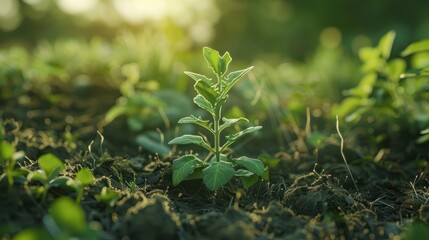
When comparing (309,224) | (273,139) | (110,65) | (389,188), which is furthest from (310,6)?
(309,224)

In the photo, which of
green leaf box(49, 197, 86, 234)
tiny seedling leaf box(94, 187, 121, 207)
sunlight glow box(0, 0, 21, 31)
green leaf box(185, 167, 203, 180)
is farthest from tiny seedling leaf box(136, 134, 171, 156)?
sunlight glow box(0, 0, 21, 31)

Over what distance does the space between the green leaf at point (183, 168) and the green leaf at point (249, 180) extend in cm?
18

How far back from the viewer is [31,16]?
14.4 meters

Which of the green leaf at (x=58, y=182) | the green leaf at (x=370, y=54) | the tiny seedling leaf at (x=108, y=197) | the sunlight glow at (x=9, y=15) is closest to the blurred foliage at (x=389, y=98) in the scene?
the green leaf at (x=370, y=54)

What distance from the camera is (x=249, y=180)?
1.80m

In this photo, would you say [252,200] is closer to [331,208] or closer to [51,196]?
[331,208]

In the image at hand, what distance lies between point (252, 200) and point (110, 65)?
7.95 feet

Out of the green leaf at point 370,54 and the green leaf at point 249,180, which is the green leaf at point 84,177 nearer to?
the green leaf at point 249,180

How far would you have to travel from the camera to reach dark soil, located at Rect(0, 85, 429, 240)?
4.53 feet

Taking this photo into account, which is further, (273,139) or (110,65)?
(110,65)

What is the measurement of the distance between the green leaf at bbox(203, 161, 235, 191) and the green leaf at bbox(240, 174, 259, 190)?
126 mm

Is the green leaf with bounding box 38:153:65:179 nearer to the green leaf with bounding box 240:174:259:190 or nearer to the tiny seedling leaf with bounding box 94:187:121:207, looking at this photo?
the tiny seedling leaf with bounding box 94:187:121:207

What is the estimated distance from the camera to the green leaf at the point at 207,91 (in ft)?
5.77

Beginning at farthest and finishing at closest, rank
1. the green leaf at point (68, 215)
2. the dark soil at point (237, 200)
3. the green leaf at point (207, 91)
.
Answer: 1. the green leaf at point (207, 91)
2. the dark soil at point (237, 200)
3. the green leaf at point (68, 215)
